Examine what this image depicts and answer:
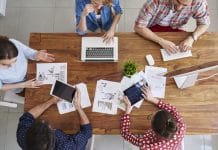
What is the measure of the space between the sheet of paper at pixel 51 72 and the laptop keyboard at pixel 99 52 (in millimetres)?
199

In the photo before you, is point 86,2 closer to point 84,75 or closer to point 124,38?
point 124,38

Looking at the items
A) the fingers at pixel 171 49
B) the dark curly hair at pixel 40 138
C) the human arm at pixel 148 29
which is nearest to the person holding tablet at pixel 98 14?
the human arm at pixel 148 29

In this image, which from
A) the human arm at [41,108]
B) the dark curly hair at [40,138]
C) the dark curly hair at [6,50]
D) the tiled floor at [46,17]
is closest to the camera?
the dark curly hair at [40,138]

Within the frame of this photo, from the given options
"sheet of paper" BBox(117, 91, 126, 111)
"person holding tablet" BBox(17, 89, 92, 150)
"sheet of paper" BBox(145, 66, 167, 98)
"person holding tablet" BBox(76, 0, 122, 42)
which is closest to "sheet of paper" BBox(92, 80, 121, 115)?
"sheet of paper" BBox(117, 91, 126, 111)

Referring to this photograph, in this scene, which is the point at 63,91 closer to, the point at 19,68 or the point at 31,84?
the point at 31,84

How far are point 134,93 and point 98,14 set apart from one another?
0.72 metres

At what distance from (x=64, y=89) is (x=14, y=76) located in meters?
0.39

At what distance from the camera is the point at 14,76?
6.96 ft

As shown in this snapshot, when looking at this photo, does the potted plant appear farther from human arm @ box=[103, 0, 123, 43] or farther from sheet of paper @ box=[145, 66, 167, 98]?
human arm @ box=[103, 0, 123, 43]

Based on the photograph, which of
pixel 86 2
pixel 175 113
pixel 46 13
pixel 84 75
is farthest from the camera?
pixel 46 13

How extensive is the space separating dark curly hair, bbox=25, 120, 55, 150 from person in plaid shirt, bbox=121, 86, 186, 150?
0.51m

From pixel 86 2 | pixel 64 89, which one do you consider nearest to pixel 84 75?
pixel 64 89

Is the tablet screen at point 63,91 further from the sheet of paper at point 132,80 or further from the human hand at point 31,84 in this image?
the sheet of paper at point 132,80

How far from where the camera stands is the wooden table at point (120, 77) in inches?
79.3
